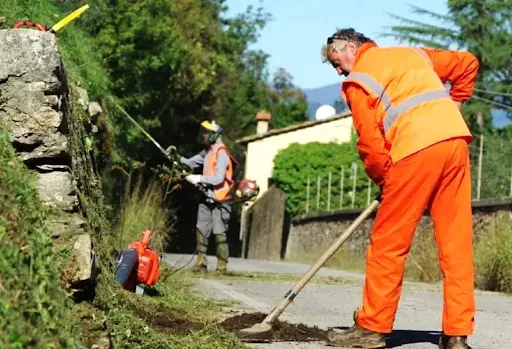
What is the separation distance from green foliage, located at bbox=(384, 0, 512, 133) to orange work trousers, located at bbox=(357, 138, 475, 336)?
102 feet

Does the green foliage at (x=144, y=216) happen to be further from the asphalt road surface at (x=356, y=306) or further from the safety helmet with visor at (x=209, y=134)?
the safety helmet with visor at (x=209, y=134)

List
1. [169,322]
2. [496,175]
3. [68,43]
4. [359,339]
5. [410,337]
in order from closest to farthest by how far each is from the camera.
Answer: [359,339]
[169,322]
[410,337]
[68,43]
[496,175]

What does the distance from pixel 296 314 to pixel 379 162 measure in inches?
89.8

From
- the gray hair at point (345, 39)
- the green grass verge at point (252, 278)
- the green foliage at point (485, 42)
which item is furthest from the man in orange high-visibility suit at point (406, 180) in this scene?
the green foliage at point (485, 42)

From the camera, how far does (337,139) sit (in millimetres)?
43656

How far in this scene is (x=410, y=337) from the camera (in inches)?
280

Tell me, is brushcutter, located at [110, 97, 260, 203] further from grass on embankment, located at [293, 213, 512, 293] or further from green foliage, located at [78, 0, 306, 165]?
green foliage, located at [78, 0, 306, 165]

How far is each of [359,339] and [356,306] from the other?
3.10 metres

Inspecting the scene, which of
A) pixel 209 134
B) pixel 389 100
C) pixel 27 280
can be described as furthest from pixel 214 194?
pixel 27 280

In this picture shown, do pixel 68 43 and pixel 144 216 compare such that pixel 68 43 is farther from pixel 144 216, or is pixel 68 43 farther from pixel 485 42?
pixel 485 42

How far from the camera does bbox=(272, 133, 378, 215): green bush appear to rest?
103ft

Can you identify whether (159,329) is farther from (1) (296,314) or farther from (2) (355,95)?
(1) (296,314)

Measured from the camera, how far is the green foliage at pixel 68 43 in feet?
26.8

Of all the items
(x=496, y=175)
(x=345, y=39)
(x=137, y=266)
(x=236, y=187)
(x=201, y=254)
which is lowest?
(x=137, y=266)
